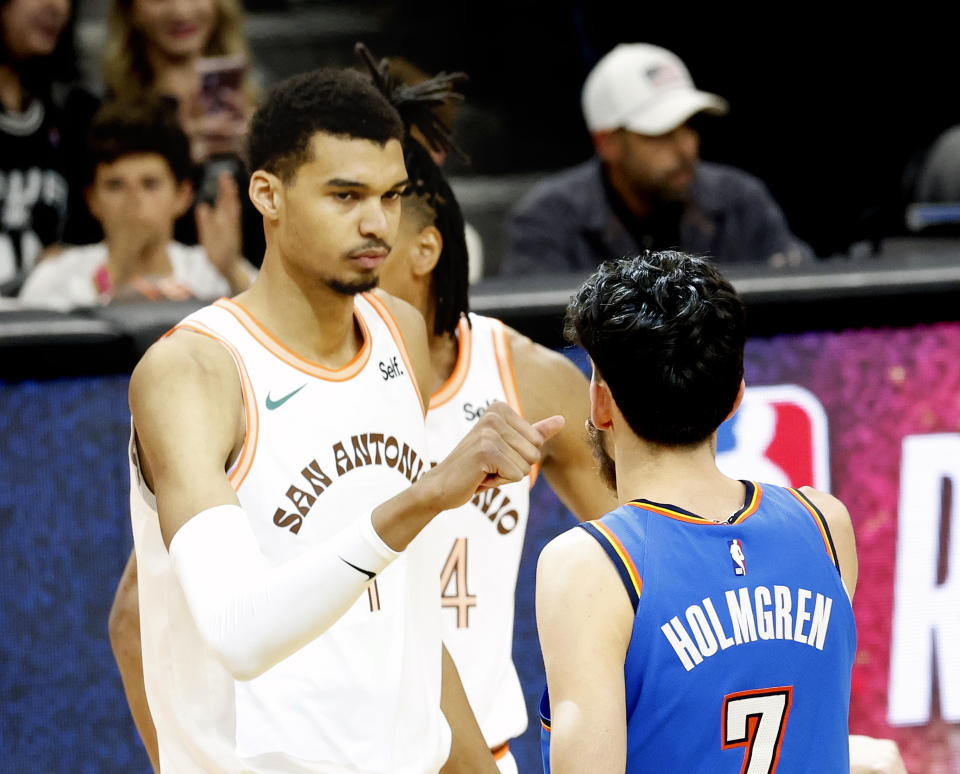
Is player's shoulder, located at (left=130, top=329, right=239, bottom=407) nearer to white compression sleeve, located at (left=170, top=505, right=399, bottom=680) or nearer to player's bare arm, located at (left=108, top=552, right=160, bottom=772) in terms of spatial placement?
white compression sleeve, located at (left=170, top=505, right=399, bottom=680)

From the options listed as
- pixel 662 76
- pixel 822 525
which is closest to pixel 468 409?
pixel 822 525

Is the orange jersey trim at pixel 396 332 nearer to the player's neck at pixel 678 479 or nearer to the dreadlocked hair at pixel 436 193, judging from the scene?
the dreadlocked hair at pixel 436 193

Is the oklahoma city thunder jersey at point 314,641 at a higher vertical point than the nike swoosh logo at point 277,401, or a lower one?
lower

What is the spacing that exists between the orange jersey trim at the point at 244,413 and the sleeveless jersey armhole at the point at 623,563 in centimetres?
65

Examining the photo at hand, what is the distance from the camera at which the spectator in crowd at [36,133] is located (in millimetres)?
5184

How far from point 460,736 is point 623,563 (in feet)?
3.03

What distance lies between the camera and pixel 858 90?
284 inches

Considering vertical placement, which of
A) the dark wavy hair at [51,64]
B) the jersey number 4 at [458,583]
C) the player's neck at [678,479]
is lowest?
the jersey number 4 at [458,583]

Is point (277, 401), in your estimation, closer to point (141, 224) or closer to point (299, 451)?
point (299, 451)

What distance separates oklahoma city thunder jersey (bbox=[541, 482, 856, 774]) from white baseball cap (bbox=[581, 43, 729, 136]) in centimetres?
358

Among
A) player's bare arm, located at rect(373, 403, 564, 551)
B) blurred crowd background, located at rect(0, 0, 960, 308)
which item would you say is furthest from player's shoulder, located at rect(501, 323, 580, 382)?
blurred crowd background, located at rect(0, 0, 960, 308)

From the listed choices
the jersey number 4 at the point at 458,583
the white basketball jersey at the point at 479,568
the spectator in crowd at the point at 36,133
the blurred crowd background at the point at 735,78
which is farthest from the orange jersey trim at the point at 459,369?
the blurred crowd background at the point at 735,78

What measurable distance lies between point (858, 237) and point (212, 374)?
12.1 feet

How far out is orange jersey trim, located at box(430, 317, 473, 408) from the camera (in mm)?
2979
